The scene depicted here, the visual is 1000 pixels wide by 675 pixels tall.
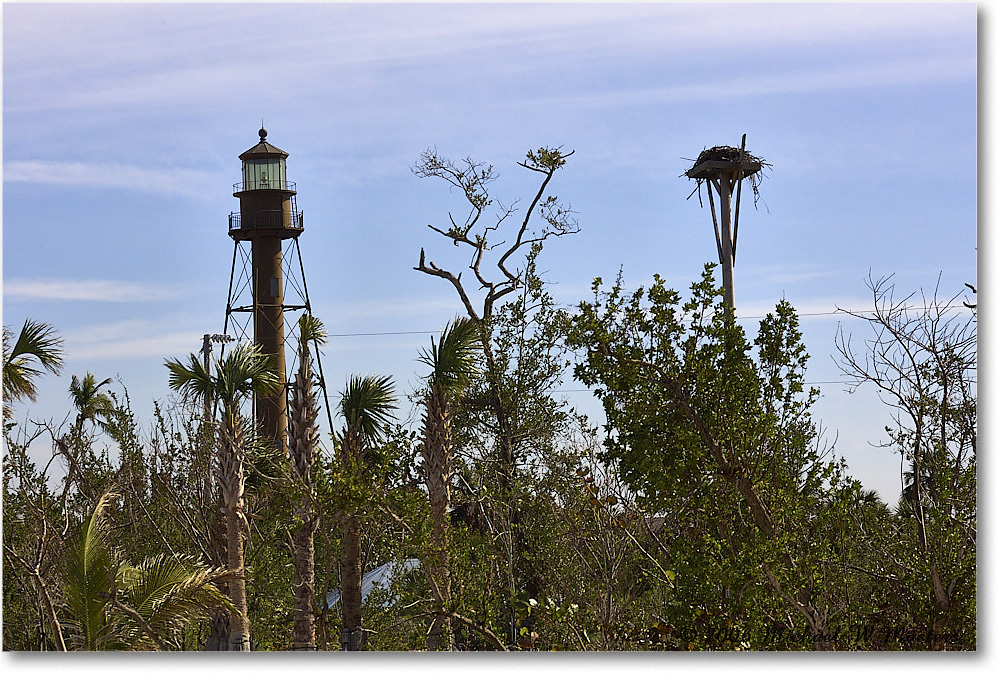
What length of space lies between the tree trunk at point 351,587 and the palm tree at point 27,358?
5.30 ft

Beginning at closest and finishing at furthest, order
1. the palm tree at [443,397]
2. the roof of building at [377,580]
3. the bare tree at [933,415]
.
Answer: the bare tree at [933,415]
the roof of building at [377,580]
the palm tree at [443,397]

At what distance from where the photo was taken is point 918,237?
14.5ft

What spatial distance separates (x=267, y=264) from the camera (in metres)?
7.46

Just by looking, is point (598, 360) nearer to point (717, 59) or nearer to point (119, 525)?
point (717, 59)

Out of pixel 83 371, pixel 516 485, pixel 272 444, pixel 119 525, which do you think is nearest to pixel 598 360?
pixel 516 485

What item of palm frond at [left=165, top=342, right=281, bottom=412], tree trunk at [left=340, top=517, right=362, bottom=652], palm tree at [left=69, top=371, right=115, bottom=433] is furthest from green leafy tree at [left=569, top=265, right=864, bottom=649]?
palm tree at [left=69, top=371, right=115, bottom=433]

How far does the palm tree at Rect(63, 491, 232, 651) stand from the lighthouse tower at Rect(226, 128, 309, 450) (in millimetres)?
1019

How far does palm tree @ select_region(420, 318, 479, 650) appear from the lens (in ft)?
17.0

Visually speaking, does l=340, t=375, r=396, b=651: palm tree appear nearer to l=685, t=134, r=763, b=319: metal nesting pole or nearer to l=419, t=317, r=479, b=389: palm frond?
l=419, t=317, r=479, b=389: palm frond

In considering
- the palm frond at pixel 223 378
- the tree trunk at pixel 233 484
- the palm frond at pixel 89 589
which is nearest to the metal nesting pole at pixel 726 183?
the palm frond at pixel 223 378

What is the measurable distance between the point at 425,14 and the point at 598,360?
163cm

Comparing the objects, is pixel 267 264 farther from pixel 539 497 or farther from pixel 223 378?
pixel 539 497

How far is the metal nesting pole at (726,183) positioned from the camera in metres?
4.94

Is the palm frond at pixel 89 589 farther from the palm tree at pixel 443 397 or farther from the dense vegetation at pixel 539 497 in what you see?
the palm tree at pixel 443 397
